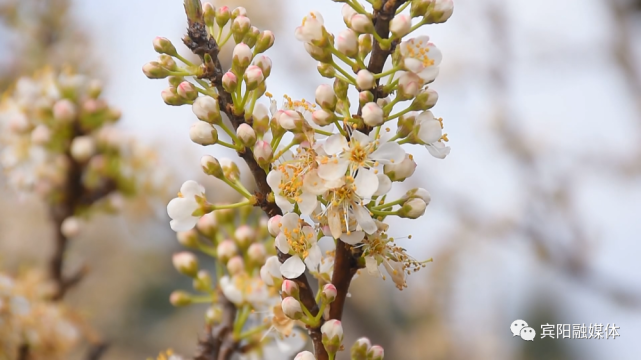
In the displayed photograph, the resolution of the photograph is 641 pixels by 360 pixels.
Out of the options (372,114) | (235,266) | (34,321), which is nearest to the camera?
(372,114)

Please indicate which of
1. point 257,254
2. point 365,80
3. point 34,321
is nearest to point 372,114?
point 365,80

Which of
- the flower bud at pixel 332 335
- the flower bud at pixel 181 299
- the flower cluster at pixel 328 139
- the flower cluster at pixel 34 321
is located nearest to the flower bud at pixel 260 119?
the flower cluster at pixel 328 139

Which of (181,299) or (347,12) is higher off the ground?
(347,12)

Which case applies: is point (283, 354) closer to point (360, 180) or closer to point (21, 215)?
point (360, 180)

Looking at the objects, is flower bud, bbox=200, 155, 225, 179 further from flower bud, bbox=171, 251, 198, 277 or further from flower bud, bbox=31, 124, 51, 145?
flower bud, bbox=31, 124, 51, 145

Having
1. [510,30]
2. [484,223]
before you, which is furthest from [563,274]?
[510,30]

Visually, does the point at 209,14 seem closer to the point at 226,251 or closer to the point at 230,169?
the point at 230,169
